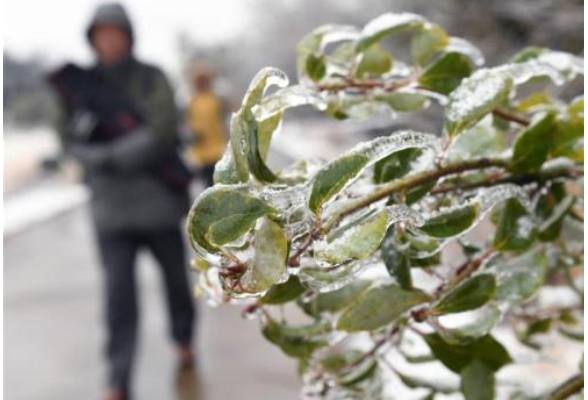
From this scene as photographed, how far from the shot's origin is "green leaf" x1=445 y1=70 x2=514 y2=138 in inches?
22.8

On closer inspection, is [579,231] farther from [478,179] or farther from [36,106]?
[36,106]

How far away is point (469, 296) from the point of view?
617 mm

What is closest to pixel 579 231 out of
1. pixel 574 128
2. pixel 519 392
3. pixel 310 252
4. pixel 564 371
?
pixel 574 128

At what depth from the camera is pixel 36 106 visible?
3556 centimetres

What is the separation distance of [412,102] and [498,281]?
21cm

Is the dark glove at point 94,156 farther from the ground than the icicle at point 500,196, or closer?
closer

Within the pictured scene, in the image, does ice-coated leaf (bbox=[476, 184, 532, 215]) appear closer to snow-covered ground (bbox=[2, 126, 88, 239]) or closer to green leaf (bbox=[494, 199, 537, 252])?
green leaf (bbox=[494, 199, 537, 252])

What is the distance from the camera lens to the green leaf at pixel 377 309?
2.01 feet

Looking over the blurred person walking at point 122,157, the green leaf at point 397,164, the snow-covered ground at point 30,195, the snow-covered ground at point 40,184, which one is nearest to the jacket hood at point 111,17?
the blurred person walking at point 122,157

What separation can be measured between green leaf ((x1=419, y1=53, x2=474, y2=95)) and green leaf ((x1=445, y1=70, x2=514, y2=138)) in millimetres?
106

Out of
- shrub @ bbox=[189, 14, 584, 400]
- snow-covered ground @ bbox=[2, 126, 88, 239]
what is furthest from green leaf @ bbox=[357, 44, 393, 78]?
snow-covered ground @ bbox=[2, 126, 88, 239]

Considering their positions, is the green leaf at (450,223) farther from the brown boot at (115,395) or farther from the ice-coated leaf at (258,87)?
the brown boot at (115,395)

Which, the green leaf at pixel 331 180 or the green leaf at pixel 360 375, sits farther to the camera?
the green leaf at pixel 360 375

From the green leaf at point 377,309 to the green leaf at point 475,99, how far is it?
140 mm
